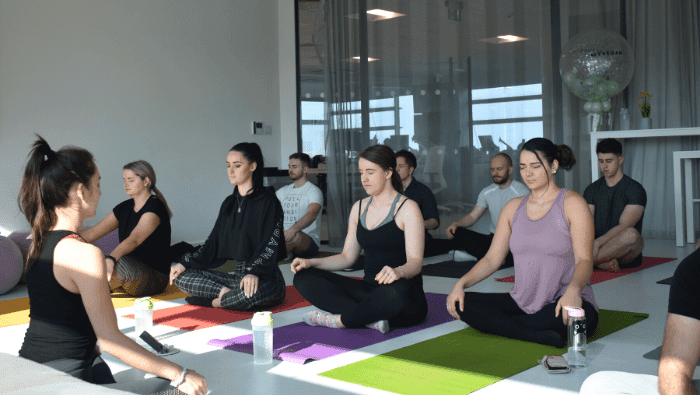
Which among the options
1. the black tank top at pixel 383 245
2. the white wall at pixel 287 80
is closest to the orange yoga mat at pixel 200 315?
the black tank top at pixel 383 245

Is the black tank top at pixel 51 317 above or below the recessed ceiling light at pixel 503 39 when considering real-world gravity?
below

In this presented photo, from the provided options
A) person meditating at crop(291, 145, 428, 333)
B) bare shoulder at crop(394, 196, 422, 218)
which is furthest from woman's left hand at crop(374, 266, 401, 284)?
bare shoulder at crop(394, 196, 422, 218)

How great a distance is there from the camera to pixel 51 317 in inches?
66.1

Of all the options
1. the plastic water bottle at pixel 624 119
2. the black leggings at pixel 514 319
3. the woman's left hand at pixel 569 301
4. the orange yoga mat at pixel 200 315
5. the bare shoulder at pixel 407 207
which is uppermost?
the plastic water bottle at pixel 624 119

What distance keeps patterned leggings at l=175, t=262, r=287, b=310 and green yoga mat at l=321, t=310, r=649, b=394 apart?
107cm

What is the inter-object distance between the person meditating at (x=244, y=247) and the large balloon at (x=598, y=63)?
3.25 metres

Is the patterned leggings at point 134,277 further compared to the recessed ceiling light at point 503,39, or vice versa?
the recessed ceiling light at point 503,39

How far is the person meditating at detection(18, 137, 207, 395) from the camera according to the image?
63.7 inches

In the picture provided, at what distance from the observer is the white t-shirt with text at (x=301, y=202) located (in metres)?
5.62

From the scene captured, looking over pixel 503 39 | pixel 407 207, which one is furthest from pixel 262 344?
pixel 503 39

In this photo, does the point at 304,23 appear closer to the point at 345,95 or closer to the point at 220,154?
the point at 345,95

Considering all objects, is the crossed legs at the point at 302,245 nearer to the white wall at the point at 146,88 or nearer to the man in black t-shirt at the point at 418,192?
the man in black t-shirt at the point at 418,192

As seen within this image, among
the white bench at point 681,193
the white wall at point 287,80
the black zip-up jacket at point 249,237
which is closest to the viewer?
the black zip-up jacket at point 249,237

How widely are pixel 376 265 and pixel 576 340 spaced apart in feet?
3.36
